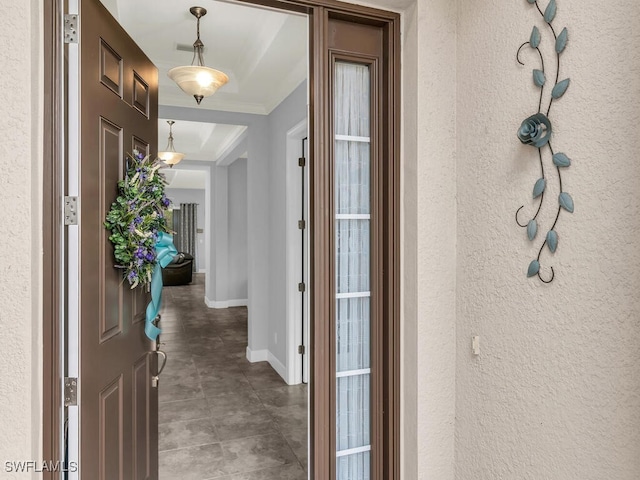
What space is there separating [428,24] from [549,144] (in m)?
0.76

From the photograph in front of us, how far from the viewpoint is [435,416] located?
167 cm

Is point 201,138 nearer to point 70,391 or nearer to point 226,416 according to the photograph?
point 226,416

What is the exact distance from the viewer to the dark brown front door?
1391mm

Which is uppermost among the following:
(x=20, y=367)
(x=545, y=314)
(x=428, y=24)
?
(x=428, y=24)

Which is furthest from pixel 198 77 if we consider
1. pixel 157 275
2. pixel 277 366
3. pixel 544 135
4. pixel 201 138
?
pixel 201 138

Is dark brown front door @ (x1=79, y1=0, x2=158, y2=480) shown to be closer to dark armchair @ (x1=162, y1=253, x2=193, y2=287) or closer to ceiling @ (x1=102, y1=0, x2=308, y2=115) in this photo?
ceiling @ (x1=102, y1=0, x2=308, y2=115)

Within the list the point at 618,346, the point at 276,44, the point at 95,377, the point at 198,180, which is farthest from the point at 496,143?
the point at 198,180

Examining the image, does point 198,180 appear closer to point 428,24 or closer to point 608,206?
point 428,24

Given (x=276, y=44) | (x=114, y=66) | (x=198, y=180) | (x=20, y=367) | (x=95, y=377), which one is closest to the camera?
(x=20, y=367)

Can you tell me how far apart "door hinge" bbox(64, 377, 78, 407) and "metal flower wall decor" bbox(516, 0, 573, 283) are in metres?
1.54

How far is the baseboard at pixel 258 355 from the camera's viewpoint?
4.71m

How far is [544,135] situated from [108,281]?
1.60 metres

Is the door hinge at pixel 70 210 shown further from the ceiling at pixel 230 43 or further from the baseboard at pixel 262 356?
the baseboard at pixel 262 356

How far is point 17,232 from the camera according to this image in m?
1.18
